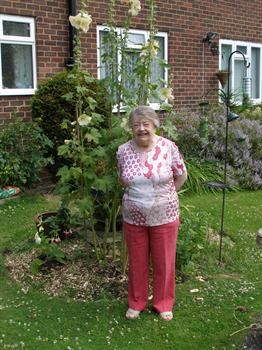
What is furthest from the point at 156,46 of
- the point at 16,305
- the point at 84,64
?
the point at 84,64

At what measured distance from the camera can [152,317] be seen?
4.04 metres

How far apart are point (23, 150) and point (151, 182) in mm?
4659

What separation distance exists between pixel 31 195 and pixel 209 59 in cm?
621

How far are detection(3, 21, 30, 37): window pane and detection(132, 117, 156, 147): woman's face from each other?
5225mm

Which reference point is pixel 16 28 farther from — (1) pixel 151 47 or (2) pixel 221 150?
(1) pixel 151 47

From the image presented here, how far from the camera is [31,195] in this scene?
8133mm

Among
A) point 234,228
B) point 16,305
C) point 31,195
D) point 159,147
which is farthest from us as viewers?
point 31,195

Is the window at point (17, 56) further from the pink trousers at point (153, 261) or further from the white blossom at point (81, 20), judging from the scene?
the pink trousers at point (153, 261)

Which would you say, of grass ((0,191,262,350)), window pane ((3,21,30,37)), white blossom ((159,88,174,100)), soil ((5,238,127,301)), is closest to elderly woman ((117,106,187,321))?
grass ((0,191,262,350))

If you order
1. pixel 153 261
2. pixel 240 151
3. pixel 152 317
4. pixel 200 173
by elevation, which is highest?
pixel 240 151

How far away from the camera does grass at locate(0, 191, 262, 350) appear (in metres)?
3.71

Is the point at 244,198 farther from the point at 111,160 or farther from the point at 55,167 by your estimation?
the point at 111,160

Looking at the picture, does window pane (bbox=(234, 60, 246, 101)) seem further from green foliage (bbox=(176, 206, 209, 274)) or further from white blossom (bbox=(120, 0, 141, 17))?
white blossom (bbox=(120, 0, 141, 17))

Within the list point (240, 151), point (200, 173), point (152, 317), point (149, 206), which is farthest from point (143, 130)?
point (240, 151)
